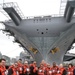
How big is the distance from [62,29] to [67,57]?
43916 mm

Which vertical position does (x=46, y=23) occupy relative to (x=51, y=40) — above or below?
above

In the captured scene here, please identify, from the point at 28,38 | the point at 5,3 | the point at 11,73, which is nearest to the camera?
the point at 11,73

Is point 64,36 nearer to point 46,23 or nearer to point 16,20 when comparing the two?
point 46,23

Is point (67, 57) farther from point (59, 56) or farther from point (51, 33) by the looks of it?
point (51, 33)

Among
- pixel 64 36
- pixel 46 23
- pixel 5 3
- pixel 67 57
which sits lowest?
pixel 67 57

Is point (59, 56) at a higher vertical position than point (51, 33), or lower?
lower

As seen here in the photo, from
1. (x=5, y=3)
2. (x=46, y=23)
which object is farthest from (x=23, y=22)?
(x=5, y=3)

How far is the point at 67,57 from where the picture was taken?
3012 inches

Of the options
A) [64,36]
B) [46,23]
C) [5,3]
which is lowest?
[64,36]

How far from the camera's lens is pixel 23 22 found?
34781mm

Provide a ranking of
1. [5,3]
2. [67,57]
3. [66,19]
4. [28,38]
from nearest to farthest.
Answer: [5,3] < [66,19] < [28,38] < [67,57]

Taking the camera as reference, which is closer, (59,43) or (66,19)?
(66,19)

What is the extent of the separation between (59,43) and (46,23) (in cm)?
529

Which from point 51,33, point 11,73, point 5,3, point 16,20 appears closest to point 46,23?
point 51,33
